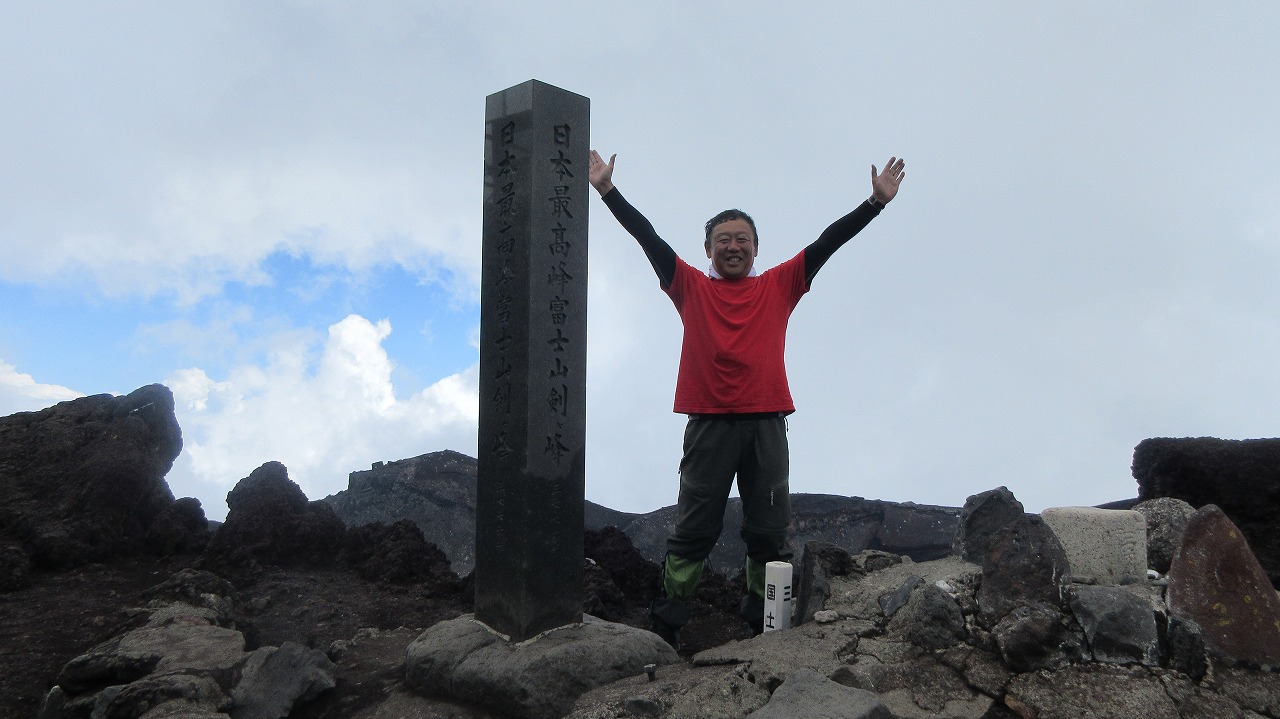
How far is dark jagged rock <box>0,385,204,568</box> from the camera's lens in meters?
6.92

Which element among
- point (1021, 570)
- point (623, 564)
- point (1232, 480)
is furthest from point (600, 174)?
point (1232, 480)

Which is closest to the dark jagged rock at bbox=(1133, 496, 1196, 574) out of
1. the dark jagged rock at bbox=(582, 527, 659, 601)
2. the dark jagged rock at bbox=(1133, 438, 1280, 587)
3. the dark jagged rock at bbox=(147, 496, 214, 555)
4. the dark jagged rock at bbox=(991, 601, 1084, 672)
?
the dark jagged rock at bbox=(1133, 438, 1280, 587)

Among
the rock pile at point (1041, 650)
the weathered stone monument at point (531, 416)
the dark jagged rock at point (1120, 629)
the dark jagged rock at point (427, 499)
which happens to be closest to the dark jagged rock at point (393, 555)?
the dark jagged rock at point (427, 499)

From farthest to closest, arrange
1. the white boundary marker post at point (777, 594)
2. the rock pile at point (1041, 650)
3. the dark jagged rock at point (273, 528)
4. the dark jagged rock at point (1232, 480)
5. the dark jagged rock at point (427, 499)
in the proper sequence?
the dark jagged rock at point (427, 499) → the dark jagged rock at point (273, 528) → the dark jagged rock at point (1232, 480) → the white boundary marker post at point (777, 594) → the rock pile at point (1041, 650)

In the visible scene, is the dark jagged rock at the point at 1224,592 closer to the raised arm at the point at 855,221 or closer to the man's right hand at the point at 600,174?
the raised arm at the point at 855,221

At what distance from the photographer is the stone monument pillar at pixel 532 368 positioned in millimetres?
4965

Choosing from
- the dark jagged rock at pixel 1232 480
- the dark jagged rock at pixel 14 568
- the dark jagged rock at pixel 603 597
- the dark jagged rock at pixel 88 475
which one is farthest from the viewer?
the dark jagged rock at pixel 88 475

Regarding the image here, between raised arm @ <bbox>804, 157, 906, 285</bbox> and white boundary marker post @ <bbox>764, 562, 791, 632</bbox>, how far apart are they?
1.92 metres

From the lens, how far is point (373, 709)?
4.94 metres

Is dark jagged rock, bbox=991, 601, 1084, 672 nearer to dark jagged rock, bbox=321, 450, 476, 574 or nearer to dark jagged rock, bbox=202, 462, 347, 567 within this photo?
dark jagged rock, bbox=202, 462, 347, 567

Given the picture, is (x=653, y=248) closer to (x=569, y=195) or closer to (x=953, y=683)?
(x=569, y=195)

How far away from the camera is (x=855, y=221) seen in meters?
5.58

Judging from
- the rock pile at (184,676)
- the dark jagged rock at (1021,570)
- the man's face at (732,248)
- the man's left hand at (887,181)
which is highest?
the man's left hand at (887,181)

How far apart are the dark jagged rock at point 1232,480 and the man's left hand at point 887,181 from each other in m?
3.13
